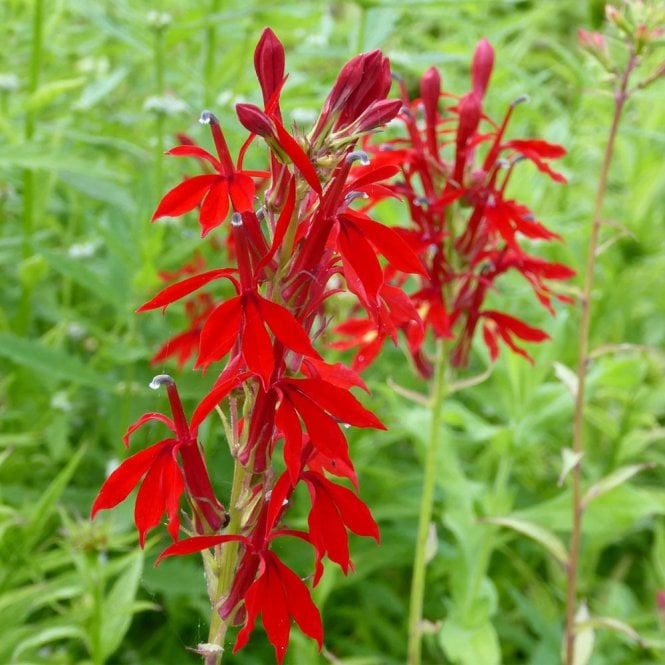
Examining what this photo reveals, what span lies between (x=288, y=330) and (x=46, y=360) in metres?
1.04

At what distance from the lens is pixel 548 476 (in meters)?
2.27

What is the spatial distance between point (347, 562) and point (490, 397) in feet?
4.08

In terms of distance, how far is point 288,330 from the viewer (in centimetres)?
68

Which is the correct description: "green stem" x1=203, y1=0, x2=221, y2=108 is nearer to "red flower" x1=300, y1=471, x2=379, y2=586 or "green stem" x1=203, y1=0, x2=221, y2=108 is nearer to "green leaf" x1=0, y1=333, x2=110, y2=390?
"green leaf" x1=0, y1=333, x2=110, y2=390

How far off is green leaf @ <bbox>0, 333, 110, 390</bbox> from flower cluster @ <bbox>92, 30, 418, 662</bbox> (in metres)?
0.83

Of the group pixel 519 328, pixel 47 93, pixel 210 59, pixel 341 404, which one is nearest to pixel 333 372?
pixel 341 404

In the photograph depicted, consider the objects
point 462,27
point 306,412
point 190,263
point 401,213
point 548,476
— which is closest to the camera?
point 306,412

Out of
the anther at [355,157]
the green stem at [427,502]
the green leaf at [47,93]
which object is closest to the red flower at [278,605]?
the anther at [355,157]

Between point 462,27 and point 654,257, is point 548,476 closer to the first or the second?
point 654,257

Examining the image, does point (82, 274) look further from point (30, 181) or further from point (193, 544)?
point (193, 544)

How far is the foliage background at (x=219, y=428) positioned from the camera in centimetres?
148

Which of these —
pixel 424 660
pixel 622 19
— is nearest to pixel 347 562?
pixel 622 19

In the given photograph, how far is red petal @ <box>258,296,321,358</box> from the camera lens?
0.67 m

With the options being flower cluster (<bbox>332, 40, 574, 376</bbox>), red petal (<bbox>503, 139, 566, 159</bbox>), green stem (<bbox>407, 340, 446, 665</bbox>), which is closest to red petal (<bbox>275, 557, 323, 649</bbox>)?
flower cluster (<bbox>332, 40, 574, 376</bbox>)
